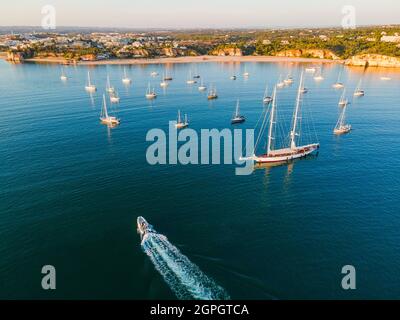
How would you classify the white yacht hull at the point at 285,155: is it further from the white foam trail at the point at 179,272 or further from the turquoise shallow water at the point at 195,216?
the white foam trail at the point at 179,272

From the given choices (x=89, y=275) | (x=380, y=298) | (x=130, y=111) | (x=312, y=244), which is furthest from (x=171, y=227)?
(x=130, y=111)

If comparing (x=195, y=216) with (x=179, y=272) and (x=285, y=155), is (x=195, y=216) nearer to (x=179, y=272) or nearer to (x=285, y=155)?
(x=179, y=272)

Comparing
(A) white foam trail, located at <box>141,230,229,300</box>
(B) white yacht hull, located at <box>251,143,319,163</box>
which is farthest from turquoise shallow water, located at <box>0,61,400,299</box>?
(B) white yacht hull, located at <box>251,143,319,163</box>

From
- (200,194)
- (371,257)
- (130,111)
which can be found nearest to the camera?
(371,257)

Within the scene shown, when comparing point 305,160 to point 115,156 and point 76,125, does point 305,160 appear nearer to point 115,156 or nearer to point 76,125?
point 115,156

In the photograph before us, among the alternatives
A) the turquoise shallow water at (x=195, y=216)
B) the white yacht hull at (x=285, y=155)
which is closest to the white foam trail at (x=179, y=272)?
the turquoise shallow water at (x=195, y=216)

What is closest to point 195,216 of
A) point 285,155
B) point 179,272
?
point 179,272
